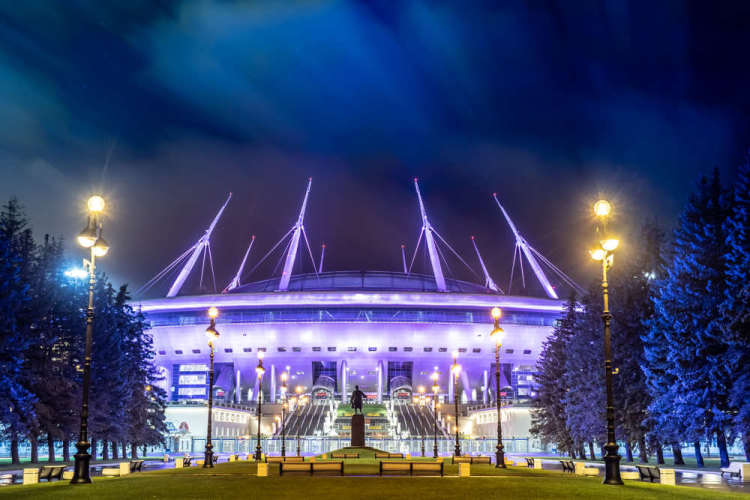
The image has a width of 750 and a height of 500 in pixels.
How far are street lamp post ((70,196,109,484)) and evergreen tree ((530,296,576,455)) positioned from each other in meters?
34.3

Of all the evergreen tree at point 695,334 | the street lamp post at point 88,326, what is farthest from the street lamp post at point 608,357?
the evergreen tree at point 695,334

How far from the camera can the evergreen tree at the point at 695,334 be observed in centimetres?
3228

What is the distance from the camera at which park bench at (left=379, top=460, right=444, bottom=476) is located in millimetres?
22312

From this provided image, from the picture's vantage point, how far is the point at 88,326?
20312mm

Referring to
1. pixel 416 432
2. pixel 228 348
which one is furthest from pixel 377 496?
pixel 228 348

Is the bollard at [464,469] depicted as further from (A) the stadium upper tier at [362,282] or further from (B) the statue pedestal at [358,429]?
(A) the stadium upper tier at [362,282]

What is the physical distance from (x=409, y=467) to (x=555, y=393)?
102ft

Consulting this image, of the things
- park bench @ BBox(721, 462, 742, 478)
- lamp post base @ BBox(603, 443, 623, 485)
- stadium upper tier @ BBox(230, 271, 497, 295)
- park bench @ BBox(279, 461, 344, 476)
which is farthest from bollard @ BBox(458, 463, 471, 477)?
stadium upper tier @ BBox(230, 271, 497, 295)

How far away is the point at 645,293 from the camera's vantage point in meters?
42.3

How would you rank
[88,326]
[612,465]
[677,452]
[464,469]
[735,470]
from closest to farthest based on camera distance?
Answer: [612,465], [88,326], [464,469], [735,470], [677,452]

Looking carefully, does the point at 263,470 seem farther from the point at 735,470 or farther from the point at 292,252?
the point at 292,252

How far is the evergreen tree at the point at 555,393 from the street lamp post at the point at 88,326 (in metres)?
34.3

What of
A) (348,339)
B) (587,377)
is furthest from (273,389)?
(587,377)

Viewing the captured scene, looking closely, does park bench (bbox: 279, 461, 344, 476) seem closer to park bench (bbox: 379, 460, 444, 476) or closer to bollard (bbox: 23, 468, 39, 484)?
park bench (bbox: 379, 460, 444, 476)
